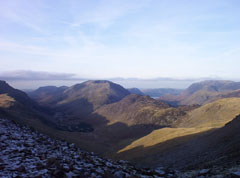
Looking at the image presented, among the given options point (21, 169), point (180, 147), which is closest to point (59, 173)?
point (21, 169)

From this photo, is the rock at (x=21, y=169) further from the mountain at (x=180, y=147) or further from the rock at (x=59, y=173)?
the mountain at (x=180, y=147)

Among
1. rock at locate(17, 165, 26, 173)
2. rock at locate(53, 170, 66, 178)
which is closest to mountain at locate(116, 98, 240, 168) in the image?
rock at locate(53, 170, 66, 178)

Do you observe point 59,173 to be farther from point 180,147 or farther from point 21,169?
point 180,147

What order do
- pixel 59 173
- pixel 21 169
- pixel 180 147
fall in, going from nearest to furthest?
pixel 59 173 → pixel 21 169 → pixel 180 147

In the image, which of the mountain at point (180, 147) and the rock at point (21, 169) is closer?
the rock at point (21, 169)

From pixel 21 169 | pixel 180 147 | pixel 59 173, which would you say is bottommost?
pixel 180 147

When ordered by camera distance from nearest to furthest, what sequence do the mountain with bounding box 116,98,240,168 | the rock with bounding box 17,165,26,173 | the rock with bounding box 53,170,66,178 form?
the rock with bounding box 53,170,66,178 < the rock with bounding box 17,165,26,173 < the mountain with bounding box 116,98,240,168

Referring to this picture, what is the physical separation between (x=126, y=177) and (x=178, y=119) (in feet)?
501

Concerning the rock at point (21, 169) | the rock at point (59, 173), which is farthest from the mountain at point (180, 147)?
the rock at point (21, 169)

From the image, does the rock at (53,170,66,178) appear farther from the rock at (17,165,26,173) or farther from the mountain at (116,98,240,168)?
the mountain at (116,98,240,168)

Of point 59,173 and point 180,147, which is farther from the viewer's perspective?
point 180,147

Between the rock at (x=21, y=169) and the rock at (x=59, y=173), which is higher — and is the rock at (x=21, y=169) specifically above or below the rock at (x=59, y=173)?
above

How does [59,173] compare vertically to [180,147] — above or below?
above

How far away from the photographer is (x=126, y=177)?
42.6 ft
